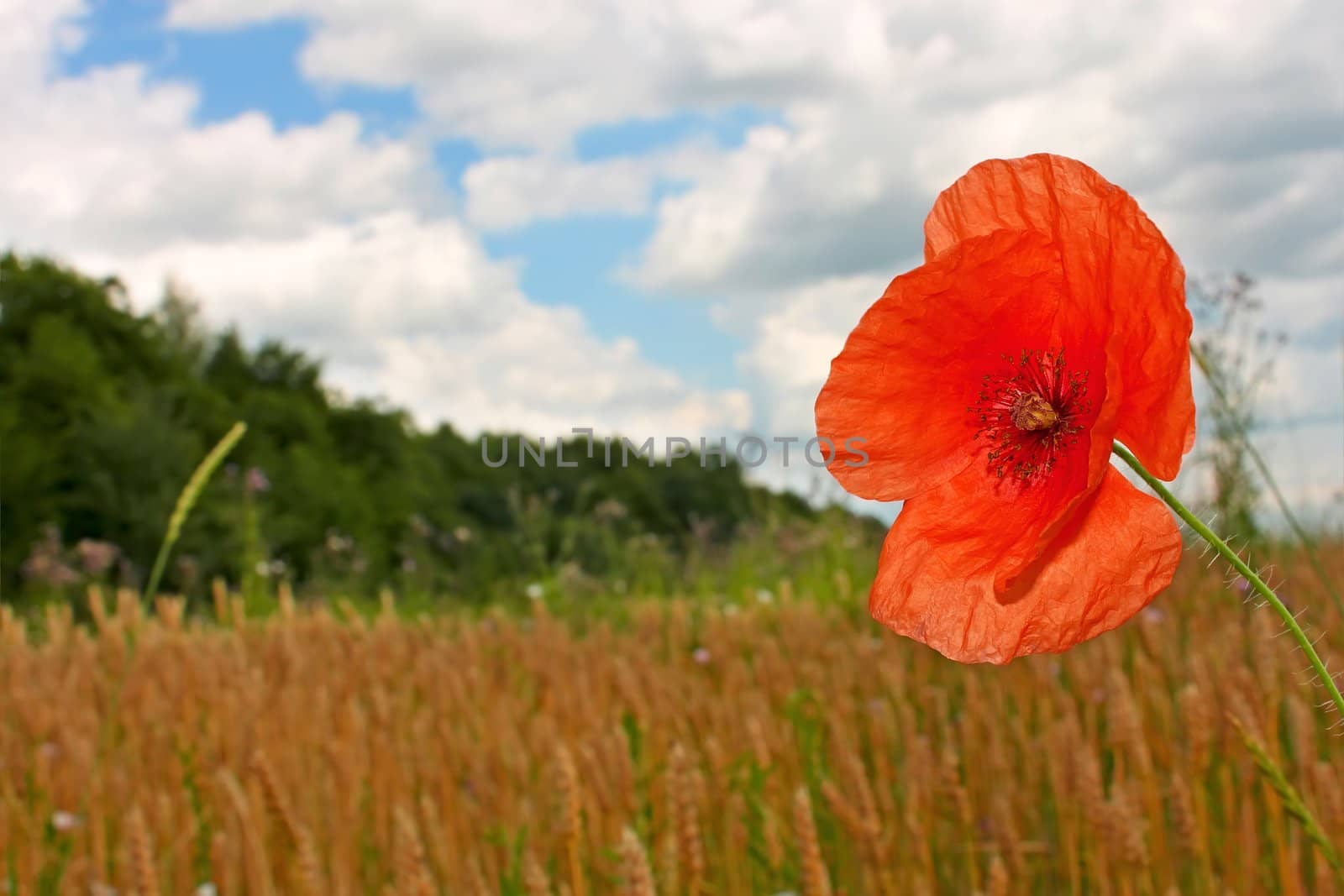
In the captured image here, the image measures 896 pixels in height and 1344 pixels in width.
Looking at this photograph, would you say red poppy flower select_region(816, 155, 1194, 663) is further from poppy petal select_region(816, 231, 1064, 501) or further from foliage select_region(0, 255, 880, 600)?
foliage select_region(0, 255, 880, 600)

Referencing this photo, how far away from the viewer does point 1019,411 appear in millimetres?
817

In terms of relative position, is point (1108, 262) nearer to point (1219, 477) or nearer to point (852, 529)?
point (1219, 477)

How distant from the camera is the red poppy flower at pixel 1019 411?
2.34 feet

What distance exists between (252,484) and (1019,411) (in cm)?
852

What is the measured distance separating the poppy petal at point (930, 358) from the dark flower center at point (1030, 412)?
0.4 inches

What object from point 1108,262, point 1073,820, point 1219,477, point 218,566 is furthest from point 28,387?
point 1108,262

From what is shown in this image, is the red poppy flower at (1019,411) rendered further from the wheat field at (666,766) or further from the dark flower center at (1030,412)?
the wheat field at (666,766)

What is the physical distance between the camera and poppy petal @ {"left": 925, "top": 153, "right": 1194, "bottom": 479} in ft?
2.30

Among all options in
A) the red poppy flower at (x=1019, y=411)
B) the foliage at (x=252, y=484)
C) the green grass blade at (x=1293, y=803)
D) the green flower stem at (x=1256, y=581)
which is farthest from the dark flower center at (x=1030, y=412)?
the foliage at (x=252, y=484)

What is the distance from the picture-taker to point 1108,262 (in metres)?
0.77

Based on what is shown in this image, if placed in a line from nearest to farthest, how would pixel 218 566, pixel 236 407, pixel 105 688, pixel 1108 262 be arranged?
1. pixel 1108 262
2. pixel 105 688
3. pixel 218 566
4. pixel 236 407

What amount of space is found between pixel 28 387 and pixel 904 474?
15.6 meters

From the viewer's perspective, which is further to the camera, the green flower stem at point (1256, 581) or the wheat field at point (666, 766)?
the wheat field at point (666, 766)

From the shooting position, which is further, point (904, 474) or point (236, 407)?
point (236, 407)
